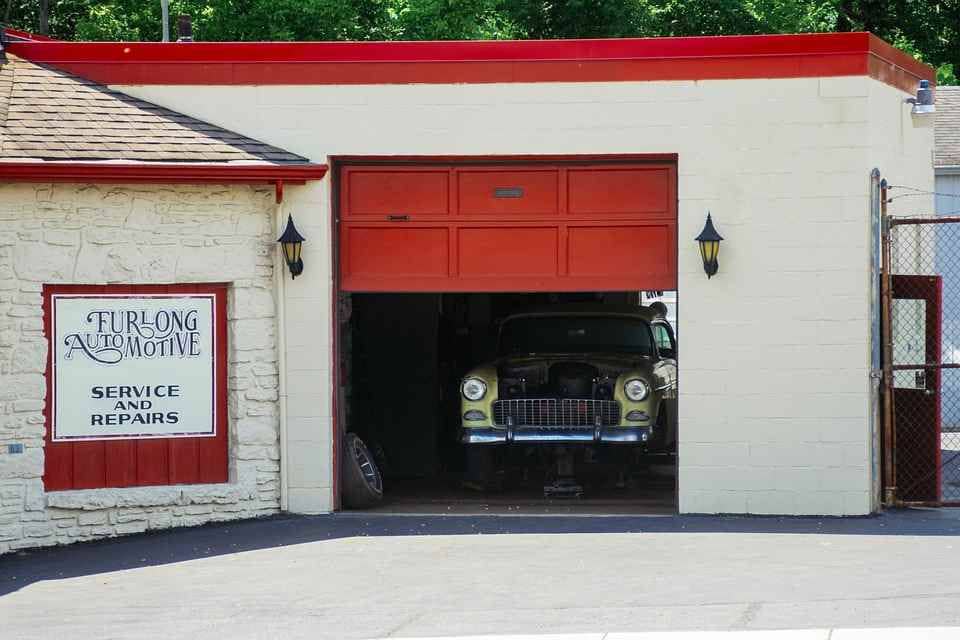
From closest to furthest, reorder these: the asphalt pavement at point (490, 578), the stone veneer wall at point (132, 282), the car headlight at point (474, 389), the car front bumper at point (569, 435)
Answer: the asphalt pavement at point (490, 578), the stone veneer wall at point (132, 282), the car front bumper at point (569, 435), the car headlight at point (474, 389)

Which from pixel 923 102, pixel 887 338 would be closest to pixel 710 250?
pixel 887 338

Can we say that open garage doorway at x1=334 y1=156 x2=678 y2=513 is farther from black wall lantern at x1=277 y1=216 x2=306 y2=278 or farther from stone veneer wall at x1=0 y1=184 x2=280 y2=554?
stone veneer wall at x1=0 y1=184 x2=280 y2=554

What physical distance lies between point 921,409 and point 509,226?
3885mm

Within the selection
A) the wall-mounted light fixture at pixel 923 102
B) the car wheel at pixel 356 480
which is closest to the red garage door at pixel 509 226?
the car wheel at pixel 356 480

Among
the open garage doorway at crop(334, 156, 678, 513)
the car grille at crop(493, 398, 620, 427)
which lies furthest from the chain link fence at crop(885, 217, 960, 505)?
the car grille at crop(493, 398, 620, 427)

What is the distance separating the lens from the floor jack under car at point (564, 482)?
1350 centimetres

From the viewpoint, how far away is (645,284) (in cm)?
1263

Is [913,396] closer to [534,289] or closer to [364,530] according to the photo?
[534,289]

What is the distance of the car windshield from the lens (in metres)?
14.7

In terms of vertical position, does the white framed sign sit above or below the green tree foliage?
Result: below

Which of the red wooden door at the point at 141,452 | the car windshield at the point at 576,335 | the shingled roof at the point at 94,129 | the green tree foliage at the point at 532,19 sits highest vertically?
the green tree foliage at the point at 532,19

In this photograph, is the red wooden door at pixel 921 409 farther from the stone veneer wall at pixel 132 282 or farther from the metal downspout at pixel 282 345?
the stone veneer wall at pixel 132 282

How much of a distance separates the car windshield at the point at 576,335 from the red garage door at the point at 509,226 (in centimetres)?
207

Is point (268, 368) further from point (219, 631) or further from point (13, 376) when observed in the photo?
point (219, 631)
